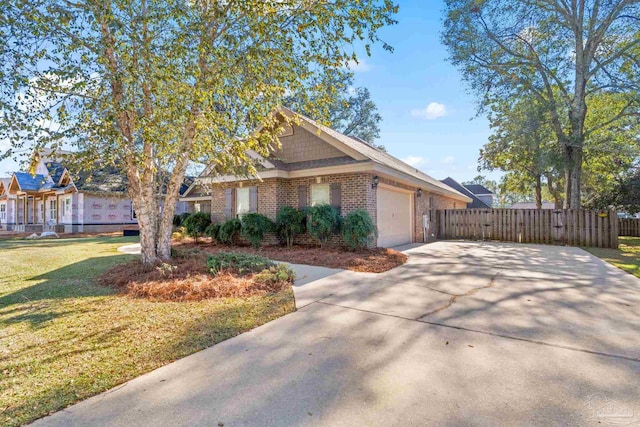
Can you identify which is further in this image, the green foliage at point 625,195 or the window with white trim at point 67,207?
the window with white trim at point 67,207

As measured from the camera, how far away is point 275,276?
6.21 meters

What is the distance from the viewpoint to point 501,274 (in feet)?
22.9

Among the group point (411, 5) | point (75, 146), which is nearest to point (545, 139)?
point (411, 5)

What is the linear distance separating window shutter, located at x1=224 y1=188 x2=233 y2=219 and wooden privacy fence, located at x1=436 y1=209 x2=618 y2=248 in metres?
10.8

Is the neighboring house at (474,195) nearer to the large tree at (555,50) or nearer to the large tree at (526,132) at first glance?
the large tree at (526,132)

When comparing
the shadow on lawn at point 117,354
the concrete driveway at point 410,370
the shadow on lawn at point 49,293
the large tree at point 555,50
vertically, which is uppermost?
the large tree at point 555,50

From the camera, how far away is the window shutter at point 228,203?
43.9 feet

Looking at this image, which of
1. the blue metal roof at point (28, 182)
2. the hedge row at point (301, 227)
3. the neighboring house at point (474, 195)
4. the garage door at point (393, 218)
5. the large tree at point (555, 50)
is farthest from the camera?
the neighboring house at point (474, 195)

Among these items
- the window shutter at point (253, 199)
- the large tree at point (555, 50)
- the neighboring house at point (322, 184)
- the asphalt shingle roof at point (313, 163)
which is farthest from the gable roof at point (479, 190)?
the window shutter at point (253, 199)

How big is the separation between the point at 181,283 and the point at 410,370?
4.31 meters

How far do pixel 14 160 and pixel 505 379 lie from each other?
27.2ft

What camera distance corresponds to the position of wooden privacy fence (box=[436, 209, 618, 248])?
504 inches

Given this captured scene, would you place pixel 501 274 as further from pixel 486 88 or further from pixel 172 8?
pixel 486 88

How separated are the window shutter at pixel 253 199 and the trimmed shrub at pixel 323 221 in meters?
2.97
